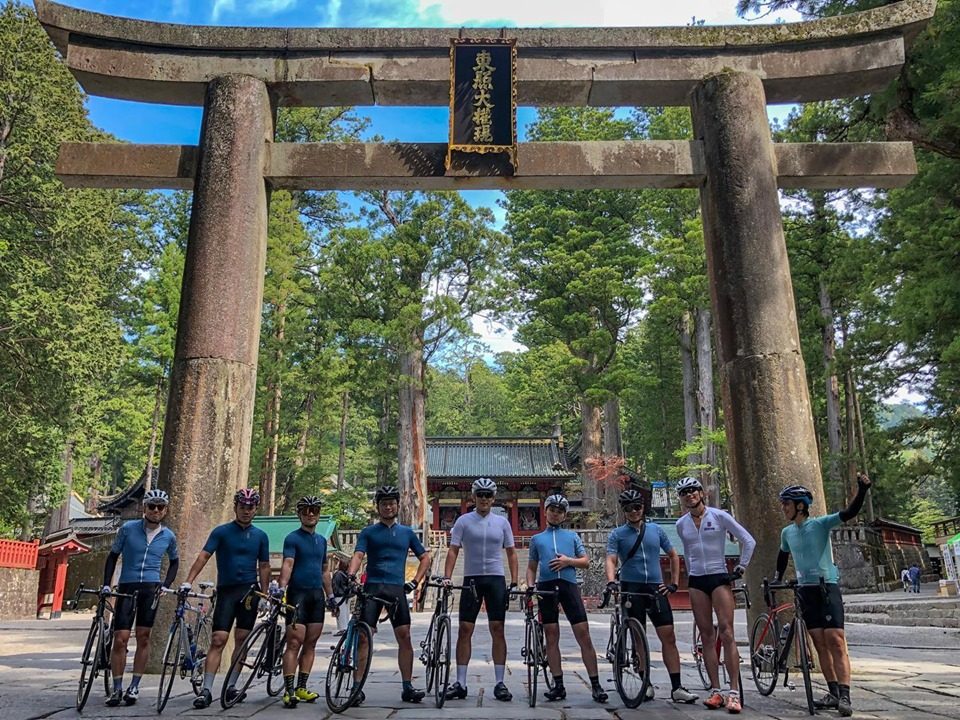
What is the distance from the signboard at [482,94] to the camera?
7.98m

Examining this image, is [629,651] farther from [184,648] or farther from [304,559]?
[184,648]

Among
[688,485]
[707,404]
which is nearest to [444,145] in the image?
[688,485]

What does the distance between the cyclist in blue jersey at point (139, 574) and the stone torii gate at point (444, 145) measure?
1454mm

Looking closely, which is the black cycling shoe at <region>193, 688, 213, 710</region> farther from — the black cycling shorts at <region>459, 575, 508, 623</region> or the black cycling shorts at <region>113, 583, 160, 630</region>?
Answer: the black cycling shorts at <region>459, 575, 508, 623</region>

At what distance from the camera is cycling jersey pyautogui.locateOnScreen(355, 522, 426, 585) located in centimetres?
539

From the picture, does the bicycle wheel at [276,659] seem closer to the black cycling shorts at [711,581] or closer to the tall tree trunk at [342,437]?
the black cycling shorts at [711,581]

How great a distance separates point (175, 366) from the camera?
7.23 meters

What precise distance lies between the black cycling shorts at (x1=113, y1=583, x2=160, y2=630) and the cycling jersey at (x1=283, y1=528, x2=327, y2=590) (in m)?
1.11

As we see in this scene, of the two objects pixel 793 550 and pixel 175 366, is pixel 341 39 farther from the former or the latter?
pixel 793 550

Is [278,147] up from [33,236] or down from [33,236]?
down

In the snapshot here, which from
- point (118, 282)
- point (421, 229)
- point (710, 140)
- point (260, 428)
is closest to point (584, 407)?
point (421, 229)

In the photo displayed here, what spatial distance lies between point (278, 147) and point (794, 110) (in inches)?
870

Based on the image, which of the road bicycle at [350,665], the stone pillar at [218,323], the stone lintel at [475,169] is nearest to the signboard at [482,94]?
the stone lintel at [475,169]

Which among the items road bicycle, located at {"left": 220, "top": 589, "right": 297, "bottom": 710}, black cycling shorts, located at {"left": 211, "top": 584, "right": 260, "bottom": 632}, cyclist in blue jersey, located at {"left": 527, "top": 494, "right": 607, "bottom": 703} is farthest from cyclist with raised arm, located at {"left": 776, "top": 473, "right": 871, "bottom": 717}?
black cycling shorts, located at {"left": 211, "top": 584, "right": 260, "bottom": 632}
